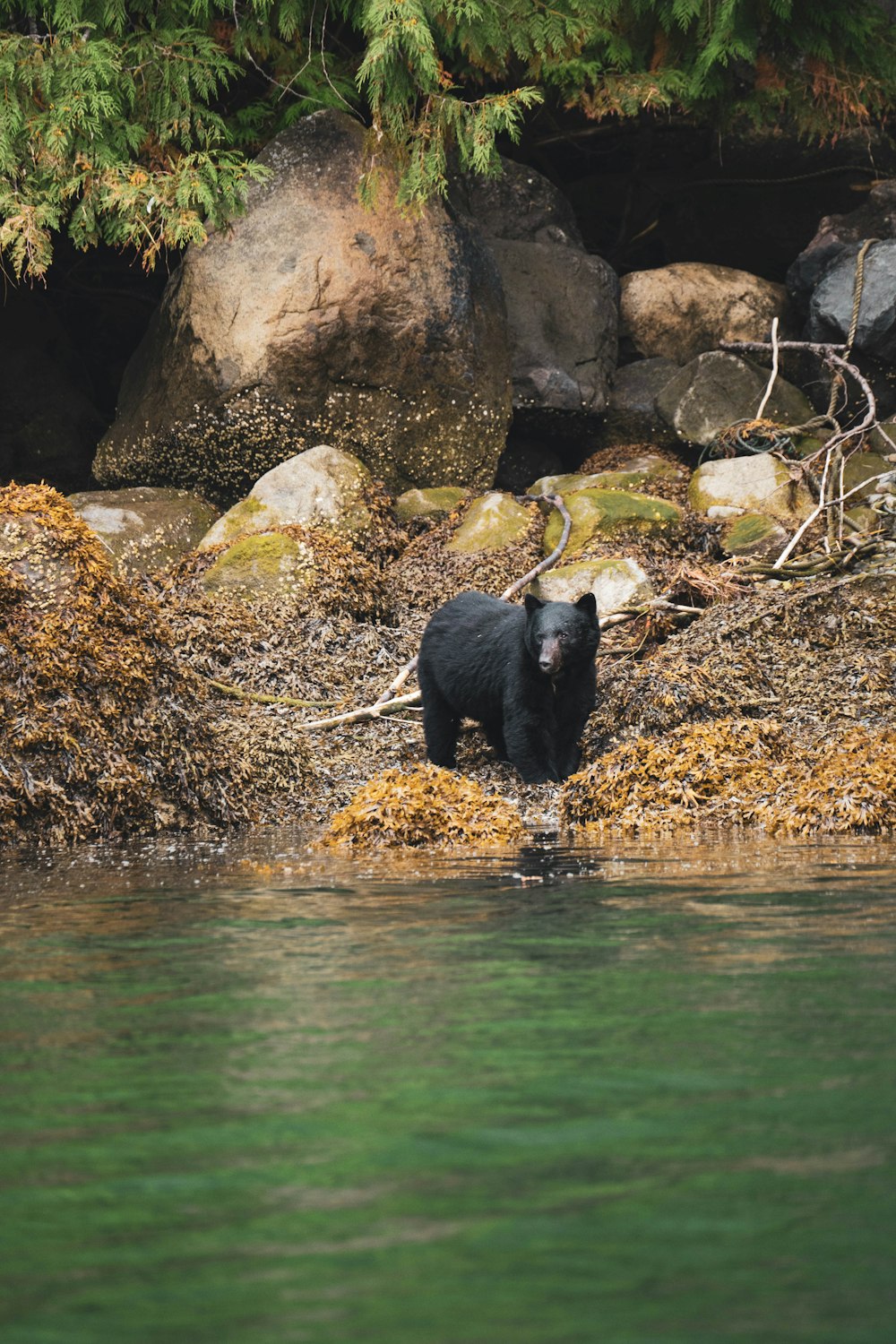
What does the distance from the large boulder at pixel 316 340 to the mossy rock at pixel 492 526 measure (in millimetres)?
1073

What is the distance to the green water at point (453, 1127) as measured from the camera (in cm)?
182

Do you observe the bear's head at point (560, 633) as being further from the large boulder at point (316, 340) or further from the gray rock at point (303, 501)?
the large boulder at point (316, 340)

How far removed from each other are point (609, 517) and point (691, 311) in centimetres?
418

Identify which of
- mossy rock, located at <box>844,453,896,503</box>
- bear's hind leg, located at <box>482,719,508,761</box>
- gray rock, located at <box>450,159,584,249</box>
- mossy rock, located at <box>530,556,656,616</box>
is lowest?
bear's hind leg, located at <box>482,719,508,761</box>

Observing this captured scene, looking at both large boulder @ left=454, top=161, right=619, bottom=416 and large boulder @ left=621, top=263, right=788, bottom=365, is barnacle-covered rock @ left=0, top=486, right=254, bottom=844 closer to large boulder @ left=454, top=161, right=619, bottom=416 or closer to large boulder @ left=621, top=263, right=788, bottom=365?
large boulder @ left=454, top=161, right=619, bottom=416

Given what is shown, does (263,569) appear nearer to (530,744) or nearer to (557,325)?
(530,744)

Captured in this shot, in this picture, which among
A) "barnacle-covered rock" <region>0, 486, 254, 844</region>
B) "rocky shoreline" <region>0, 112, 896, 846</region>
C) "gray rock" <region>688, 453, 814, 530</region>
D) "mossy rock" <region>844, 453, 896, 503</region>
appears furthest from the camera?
"mossy rock" <region>844, 453, 896, 503</region>

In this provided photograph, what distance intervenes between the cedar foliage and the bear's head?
5.02 m

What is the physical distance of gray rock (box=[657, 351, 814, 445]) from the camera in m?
14.3

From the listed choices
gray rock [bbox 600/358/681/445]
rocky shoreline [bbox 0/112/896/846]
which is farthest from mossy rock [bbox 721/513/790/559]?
gray rock [bbox 600/358/681/445]

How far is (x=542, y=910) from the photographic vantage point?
4.49 metres

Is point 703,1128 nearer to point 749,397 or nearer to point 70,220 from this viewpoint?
point 70,220

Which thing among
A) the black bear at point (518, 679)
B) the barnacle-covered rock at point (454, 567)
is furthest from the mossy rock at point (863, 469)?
the black bear at point (518, 679)

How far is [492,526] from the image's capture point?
12539mm
